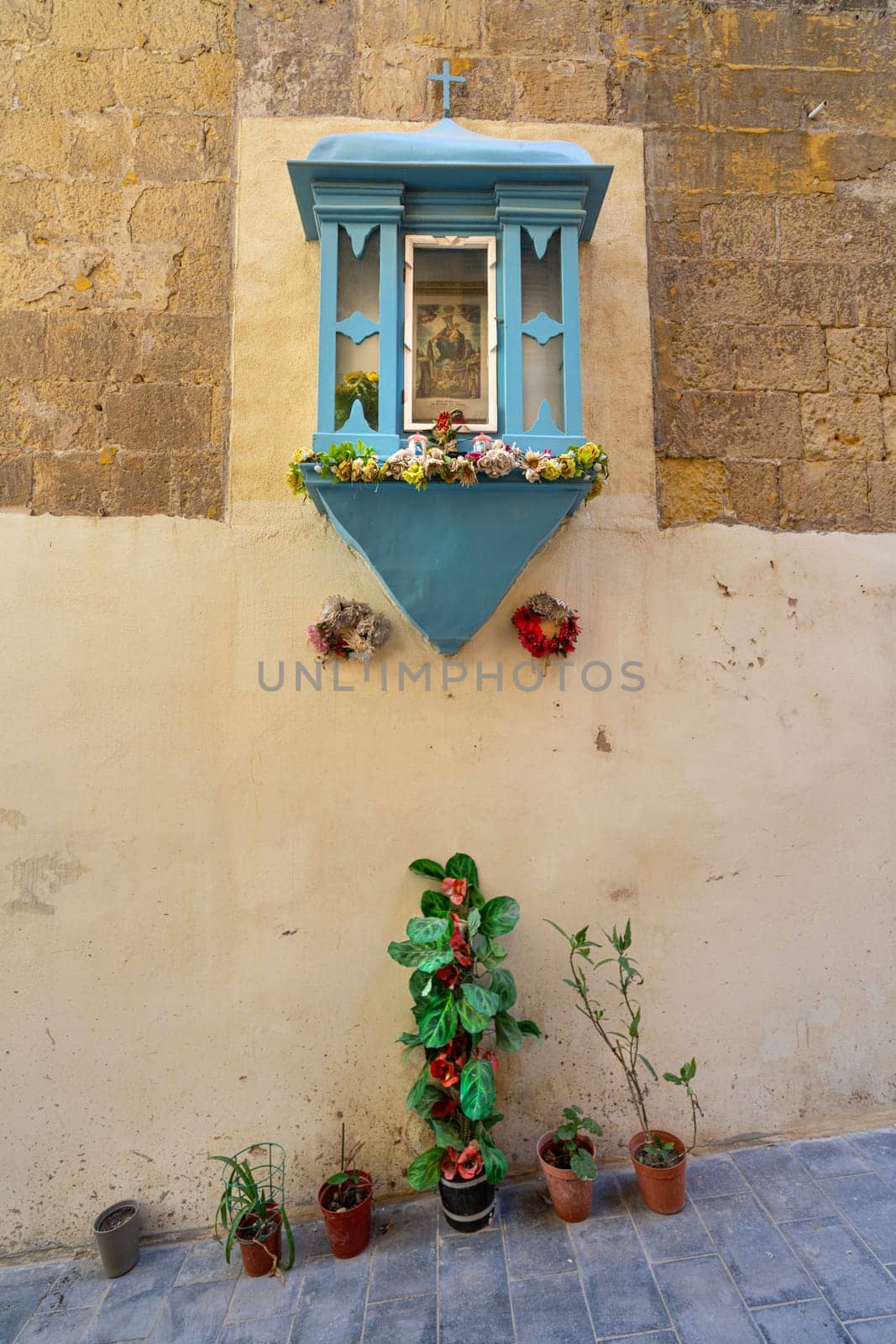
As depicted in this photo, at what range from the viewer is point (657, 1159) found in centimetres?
206

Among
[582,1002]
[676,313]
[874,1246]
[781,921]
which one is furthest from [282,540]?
[874,1246]

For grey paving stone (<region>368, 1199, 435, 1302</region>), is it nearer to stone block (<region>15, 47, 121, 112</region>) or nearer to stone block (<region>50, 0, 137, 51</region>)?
stone block (<region>15, 47, 121, 112</region>)

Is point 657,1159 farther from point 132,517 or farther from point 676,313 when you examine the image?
point 676,313

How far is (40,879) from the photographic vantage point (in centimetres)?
223

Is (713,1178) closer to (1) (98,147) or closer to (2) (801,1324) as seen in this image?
(2) (801,1324)

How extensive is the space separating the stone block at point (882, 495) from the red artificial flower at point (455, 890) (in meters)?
1.90

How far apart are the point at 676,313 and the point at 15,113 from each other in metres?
2.36

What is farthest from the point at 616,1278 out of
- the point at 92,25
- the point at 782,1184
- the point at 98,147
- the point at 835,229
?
the point at 92,25

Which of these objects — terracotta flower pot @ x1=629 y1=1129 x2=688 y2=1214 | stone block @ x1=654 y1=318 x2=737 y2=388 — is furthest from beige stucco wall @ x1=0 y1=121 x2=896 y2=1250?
terracotta flower pot @ x1=629 y1=1129 x2=688 y2=1214

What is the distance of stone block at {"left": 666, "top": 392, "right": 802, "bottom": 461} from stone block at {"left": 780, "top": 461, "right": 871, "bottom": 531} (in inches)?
3.1

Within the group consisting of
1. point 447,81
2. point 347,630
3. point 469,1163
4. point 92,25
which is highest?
point 92,25

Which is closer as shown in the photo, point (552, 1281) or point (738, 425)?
point (552, 1281)

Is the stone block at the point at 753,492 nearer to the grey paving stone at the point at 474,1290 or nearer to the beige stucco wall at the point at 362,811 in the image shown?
the beige stucco wall at the point at 362,811

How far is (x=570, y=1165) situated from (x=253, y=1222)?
0.91m
